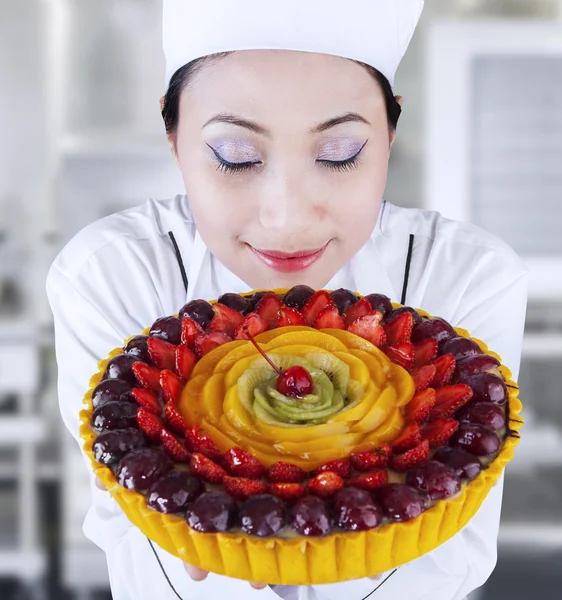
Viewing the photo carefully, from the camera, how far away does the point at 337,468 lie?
996 millimetres

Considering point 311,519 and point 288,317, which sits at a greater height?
point 288,317

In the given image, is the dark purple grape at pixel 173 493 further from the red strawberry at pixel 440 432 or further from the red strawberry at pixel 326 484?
the red strawberry at pixel 440 432

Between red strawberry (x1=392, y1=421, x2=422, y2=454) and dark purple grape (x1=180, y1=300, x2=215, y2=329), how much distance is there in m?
0.44

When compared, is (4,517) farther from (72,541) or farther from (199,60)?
(199,60)

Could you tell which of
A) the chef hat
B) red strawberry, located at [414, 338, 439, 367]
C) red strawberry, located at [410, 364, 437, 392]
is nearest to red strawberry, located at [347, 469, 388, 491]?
red strawberry, located at [410, 364, 437, 392]

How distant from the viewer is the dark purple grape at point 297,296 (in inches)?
54.1

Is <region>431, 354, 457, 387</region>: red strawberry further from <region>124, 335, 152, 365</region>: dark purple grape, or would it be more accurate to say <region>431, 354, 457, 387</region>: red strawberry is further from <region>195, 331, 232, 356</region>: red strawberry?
<region>124, 335, 152, 365</region>: dark purple grape

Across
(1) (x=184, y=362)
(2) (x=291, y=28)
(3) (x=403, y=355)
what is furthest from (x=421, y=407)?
(2) (x=291, y=28)

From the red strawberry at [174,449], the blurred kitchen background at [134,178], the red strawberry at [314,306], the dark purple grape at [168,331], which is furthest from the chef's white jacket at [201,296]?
the blurred kitchen background at [134,178]

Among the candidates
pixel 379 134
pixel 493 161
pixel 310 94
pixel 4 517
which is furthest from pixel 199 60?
pixel 4 517

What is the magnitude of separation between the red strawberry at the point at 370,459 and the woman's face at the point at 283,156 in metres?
0.45

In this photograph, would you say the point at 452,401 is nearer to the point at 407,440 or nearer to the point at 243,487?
the point at 407,440

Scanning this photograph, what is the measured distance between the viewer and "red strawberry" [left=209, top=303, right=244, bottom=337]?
133 cm

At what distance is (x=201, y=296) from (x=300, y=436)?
27.2 inches
